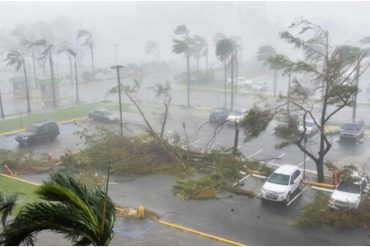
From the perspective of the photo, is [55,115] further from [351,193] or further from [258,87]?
[351,193]

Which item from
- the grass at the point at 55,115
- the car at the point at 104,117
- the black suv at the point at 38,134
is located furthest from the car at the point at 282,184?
the grass at the point at 55,115

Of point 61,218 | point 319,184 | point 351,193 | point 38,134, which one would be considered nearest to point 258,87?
point 38,134

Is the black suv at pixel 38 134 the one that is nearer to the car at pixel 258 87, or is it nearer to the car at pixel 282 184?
the car at pixel 282 184

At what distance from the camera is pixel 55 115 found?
42969 mm

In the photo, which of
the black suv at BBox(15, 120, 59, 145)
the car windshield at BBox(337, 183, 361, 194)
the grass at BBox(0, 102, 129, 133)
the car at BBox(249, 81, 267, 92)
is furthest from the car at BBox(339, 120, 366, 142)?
the car at BBox(249, 81, 267, 92)

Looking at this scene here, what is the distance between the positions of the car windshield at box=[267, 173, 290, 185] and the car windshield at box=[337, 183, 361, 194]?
2359mm

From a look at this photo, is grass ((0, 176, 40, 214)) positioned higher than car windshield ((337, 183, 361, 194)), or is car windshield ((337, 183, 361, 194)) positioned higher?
car windshield ((337, 183, 361, 194))

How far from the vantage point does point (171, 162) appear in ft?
85.1

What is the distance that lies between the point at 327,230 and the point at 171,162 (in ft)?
34.7

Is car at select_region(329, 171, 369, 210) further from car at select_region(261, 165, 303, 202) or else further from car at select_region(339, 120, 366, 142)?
car at select_region(339, 120, 366, 142)

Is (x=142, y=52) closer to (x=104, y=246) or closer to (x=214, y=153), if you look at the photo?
(x=214, y=153)

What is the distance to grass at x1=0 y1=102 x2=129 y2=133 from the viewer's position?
38.9m

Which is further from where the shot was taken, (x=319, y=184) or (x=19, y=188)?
(x=319, y=184)

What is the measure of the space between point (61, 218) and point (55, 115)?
125 ft
